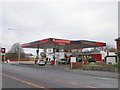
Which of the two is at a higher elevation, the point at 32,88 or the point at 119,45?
the point at 119,45

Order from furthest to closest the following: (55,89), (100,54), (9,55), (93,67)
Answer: (9,55) < (100,54) < (93,67) < (55,89)

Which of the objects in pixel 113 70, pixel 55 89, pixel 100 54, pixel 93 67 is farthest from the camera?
pixel 100 54

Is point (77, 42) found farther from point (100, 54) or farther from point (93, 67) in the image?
point (100, 54)

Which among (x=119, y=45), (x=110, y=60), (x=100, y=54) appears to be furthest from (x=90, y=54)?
(x=110, y=60)

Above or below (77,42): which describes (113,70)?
below

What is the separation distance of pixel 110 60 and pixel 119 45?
Answer: 47.7 ft

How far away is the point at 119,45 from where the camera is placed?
134ft

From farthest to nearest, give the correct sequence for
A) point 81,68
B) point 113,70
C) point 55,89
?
point 81,68 < point 113,70 < point 55,89

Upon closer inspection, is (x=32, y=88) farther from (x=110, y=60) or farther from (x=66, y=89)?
(x=110, y=60)

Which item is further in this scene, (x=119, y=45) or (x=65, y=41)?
(x=119, y=45)

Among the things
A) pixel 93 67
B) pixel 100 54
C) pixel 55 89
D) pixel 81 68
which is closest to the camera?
pixel 55 89

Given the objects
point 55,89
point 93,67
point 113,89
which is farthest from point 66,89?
point 93,67

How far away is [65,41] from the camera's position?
36.3m

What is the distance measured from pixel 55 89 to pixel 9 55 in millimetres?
86975
